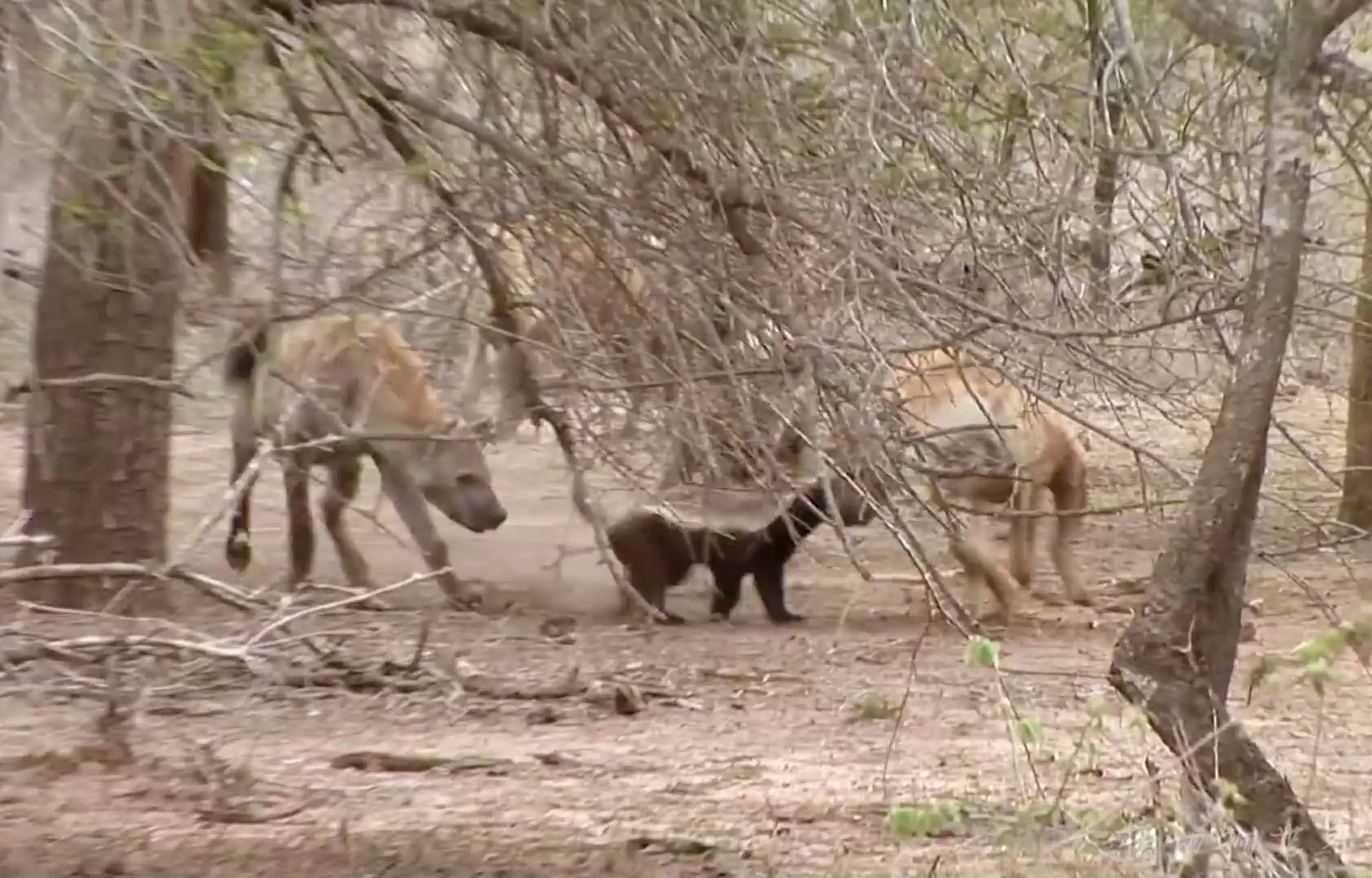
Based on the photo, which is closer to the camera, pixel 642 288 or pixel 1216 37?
pixel 1216 37

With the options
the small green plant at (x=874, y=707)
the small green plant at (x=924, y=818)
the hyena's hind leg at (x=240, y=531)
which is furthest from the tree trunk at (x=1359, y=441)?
the small green plant at (x=924, y=818)

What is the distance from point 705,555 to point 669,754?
295 cm

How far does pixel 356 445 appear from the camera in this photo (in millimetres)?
8281

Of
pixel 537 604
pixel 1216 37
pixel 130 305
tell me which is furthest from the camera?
pixel 537 604

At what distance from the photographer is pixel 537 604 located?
339 inches

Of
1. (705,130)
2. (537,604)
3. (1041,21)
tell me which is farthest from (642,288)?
(537,604)

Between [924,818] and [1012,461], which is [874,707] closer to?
[924,818]

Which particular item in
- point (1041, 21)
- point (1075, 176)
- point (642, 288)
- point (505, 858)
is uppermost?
point (1041, 21)

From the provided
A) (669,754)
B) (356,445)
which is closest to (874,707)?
(669,754)

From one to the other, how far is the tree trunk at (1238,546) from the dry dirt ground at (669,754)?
0.13 m

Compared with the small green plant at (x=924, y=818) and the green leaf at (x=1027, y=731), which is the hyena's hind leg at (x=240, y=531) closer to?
the small green plant at (x=924, y=818)

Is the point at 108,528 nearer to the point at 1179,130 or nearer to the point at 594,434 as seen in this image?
the point at 594,434

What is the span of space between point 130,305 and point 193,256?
143cm

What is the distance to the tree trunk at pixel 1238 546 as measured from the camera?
146 inches
